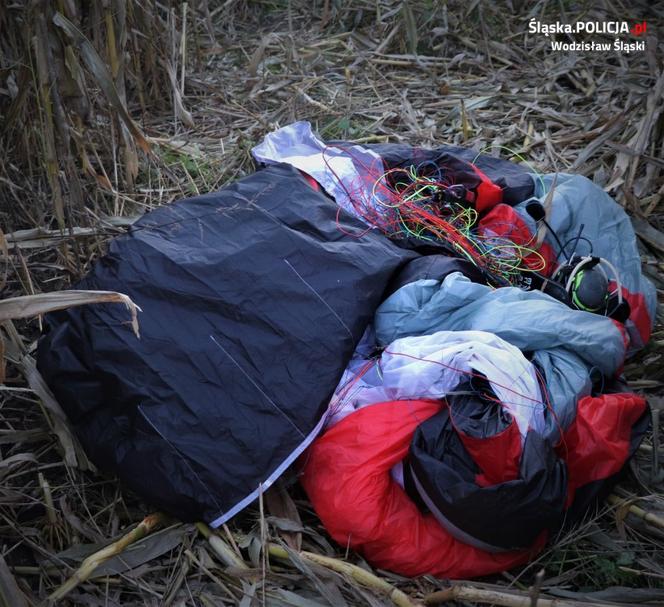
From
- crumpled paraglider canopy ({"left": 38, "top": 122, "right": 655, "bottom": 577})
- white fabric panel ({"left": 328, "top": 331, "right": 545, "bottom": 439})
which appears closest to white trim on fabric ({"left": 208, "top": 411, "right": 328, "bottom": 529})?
crumpled paraglider canopy ({"left": 38, "top": 122, "right": 655, "bottom": 577})

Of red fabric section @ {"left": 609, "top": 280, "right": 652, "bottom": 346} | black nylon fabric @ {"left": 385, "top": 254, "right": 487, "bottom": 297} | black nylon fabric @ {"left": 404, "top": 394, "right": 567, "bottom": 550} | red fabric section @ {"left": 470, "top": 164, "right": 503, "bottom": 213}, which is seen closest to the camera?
black nylon fabric @ {"left": 404, "top": 394, "right": 567, "bottom": 550}

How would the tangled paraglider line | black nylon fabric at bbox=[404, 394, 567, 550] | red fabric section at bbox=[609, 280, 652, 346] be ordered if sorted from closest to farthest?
black nylon fabric at bbox=[404, 394, 567, 550]
red fabric section at bbox=[609, 280, 652, 346]
the tangled paraglider line

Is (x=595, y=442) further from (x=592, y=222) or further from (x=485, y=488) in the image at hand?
(x=592, y=222)

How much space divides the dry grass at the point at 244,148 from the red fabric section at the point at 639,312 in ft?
0.33

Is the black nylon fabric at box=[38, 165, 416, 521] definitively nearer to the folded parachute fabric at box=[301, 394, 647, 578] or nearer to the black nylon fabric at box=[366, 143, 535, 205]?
the folded parachute fabric at box=[301, 394, 647, 578]

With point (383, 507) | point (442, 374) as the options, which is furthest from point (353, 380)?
point (383, 507)

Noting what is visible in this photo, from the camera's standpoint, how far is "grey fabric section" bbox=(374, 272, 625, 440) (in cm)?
178

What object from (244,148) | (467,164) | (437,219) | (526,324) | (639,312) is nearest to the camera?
(526,324)

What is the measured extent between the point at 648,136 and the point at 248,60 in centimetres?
224

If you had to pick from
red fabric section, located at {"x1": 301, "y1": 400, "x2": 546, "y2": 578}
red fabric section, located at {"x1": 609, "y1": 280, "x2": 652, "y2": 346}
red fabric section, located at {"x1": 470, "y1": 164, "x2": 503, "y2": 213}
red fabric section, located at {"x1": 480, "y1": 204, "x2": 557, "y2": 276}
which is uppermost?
red fabric section, located at {"x1": 470, "y1": 164, "x2": 503, "y2": 213}

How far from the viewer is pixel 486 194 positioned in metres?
2.36

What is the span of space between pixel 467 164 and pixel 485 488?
130 cm

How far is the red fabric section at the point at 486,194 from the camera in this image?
2357mm

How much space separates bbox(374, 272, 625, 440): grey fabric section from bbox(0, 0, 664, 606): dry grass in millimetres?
267
